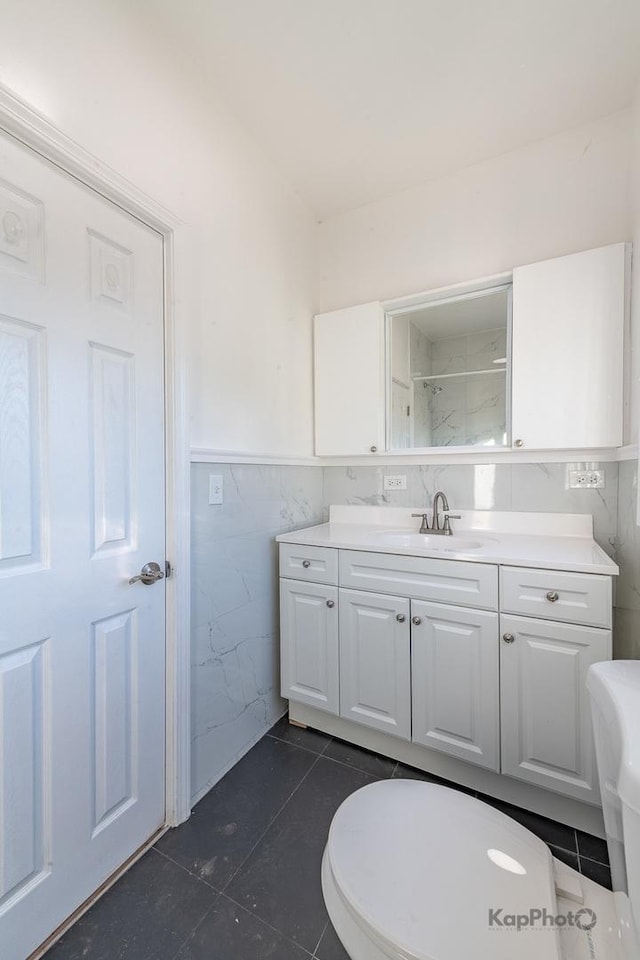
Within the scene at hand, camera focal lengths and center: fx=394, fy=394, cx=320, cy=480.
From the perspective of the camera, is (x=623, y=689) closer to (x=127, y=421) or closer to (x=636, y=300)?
(x=127, y=421)

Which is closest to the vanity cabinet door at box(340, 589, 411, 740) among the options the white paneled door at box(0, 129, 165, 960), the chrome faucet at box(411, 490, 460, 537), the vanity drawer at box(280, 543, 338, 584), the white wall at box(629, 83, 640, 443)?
the vanity drawer at box(280, 543, 338, 584)

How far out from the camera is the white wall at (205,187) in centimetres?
100

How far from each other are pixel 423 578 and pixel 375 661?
1.32ft

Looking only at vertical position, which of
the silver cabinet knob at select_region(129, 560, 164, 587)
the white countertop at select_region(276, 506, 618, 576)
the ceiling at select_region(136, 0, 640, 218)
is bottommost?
the silver cabinet knob at select_region(129, 560, 164, 587)

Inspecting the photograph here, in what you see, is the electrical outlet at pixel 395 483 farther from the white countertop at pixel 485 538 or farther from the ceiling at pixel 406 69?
the ceiling at pixel 406 69

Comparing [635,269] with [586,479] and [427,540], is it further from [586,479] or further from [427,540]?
[427,540]

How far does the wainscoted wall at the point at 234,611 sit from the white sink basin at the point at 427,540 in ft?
1.59

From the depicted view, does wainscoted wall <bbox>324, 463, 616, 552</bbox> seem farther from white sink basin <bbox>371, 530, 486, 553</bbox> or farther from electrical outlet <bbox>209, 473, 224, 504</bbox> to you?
electrical outlet <bbox>209, 473, 224, 504</bbox>

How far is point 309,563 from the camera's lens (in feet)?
5.60

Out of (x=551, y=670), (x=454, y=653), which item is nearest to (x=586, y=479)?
(x=551, y=670)

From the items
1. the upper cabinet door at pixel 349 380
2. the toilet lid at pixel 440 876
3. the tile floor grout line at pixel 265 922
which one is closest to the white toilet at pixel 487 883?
the toilet lid at pixel 440 876

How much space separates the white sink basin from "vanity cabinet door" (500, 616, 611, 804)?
42 centimetres

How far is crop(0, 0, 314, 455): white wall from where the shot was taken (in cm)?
100

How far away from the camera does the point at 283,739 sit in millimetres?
1747
